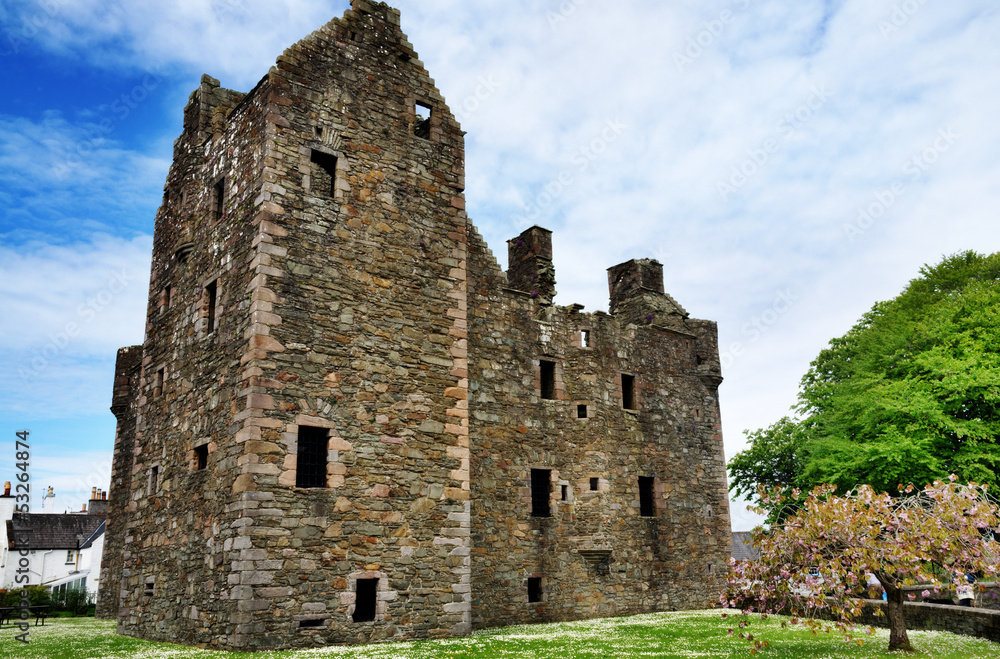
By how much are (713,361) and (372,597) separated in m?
15.9

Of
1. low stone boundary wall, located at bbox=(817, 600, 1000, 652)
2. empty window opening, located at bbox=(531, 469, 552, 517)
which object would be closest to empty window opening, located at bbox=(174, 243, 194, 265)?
empty window opening, located at bbox=(531, 469, 552, 517)

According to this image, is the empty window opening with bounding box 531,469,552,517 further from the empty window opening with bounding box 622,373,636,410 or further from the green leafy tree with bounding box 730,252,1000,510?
the green leafy tree with bounding box 730,252,1000,510

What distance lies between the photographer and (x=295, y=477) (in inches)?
516

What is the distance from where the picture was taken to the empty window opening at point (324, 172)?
1480cm

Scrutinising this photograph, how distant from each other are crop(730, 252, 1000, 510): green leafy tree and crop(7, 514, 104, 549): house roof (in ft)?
120

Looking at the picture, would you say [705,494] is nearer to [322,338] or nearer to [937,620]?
[937,620]

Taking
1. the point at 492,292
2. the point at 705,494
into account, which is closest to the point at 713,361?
the point at 705,494

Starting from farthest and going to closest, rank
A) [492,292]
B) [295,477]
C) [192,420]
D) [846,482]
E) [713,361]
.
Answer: [713,361] < [846,482] < [492,292] < [192,420] < [295,477]

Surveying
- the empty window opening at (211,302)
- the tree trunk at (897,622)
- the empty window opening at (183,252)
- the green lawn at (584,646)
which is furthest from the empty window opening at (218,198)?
the tree trunk at (897,622)

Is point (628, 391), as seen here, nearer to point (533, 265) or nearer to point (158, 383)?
point (533, 265)

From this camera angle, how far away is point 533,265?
21.6m

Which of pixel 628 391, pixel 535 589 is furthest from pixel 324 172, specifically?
pixel 628 391

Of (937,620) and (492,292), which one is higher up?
(492,292)

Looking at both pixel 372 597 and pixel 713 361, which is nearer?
pixel 372 597
